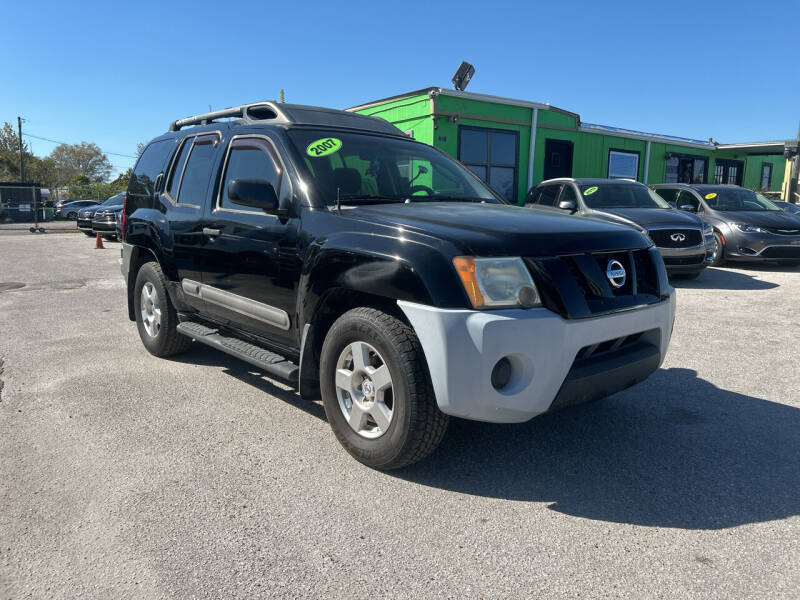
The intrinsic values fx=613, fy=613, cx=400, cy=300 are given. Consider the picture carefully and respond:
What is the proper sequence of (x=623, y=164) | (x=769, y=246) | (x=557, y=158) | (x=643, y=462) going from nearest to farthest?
1. (x=643, y=462)
2. (x=769, y=246)
3. (x=557, y=158)
4. (x=623, y=164)

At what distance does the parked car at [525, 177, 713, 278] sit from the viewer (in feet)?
30.4

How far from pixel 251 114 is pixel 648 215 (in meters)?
7.00

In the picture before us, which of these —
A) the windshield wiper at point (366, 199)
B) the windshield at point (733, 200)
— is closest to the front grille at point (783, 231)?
the windshield at point (733, 200)

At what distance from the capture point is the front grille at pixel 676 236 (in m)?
9.29

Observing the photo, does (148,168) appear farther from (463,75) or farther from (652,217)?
(463,75)

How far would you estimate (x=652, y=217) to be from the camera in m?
9.53

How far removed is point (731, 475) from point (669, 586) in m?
1.13

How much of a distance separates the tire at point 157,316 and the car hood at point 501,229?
233 cm

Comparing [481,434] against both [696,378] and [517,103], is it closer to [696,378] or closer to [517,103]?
[696,378]

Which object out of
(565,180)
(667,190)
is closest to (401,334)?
(565,180)

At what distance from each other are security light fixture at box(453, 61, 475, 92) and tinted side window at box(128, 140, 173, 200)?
1144 centimetres

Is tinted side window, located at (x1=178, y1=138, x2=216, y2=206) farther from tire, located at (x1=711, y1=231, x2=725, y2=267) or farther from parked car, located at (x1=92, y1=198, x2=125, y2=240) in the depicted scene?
parked car, located at (x1=92, y1=198, x2=125, y2=240)

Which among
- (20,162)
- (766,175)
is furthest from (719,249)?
(20,162)

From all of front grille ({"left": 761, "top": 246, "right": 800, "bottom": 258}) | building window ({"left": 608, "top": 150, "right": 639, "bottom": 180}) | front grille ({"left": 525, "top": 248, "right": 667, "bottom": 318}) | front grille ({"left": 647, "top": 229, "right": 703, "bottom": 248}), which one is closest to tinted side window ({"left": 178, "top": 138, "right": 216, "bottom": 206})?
front grille ({"left": 525, "top": 248, "right": 667, "bottom": 318})
